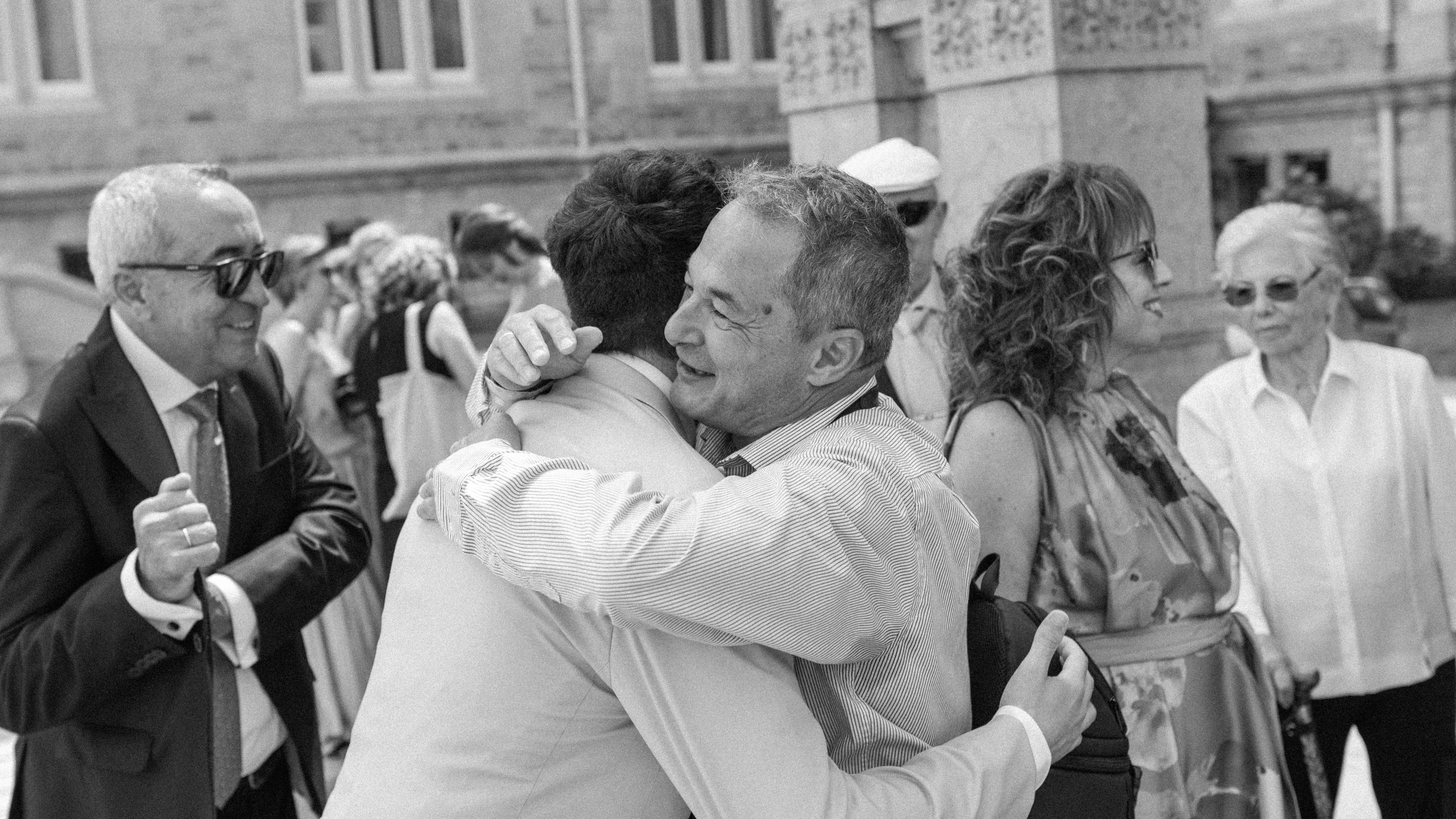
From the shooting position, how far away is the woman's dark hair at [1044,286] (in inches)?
109

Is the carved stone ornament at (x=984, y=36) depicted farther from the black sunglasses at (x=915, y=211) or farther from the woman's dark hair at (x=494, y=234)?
the woman's dark hair at (x=494, y=234)

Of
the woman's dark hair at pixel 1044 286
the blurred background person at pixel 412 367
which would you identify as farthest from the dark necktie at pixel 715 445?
the blurred background person at pixel 412 367

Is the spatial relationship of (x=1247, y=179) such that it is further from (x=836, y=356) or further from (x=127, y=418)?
(x=836, y=356)

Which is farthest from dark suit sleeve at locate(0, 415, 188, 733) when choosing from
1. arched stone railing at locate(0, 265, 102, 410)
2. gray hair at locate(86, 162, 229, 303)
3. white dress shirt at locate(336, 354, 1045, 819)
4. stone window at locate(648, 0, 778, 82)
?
stone window at locate(648, 0, 778, 82)

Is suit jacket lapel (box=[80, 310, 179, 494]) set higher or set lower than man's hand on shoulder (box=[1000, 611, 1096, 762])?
higher

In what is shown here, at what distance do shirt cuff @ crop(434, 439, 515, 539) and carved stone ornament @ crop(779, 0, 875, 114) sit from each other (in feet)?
12.3

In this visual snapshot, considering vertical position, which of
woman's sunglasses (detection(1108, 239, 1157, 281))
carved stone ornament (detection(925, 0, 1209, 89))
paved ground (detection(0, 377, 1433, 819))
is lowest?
paved ground (detection(0, 377, 1433, 819))

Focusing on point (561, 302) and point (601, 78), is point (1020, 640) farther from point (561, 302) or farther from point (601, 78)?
point (601, 78)

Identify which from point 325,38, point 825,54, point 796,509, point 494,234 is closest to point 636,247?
point 796,509

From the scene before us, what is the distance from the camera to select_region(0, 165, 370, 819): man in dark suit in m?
2.53

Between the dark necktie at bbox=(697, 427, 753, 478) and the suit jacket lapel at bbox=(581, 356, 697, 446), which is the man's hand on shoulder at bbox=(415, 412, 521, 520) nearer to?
the suit jacket lapel at bbox=(581, 356, 697, 446)

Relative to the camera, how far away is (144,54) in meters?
18.0

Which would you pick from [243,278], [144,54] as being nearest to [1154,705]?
[243,278]

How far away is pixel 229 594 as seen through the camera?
2795 millimetres
